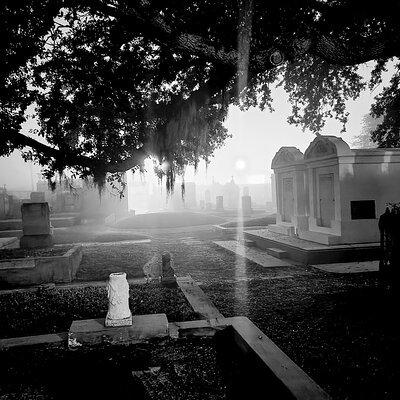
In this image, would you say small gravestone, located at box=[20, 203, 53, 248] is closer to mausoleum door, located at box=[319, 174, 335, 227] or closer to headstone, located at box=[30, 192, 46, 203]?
mausoleum door, located at box=[319, 174, 335, 227]

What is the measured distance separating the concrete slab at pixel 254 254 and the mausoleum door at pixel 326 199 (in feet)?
8.97

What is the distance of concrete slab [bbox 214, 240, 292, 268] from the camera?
34.3 ft

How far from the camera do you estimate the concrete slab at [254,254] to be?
1047 centimetres

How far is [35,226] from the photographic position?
1386cm

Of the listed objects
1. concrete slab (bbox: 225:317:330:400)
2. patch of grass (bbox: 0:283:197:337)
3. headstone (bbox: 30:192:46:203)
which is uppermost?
headstone (bbox: 30:192:46:203)

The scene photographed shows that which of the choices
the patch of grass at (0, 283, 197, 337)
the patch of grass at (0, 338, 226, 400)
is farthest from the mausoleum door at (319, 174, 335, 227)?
the patch of grass at (0, 338, 226, 400)

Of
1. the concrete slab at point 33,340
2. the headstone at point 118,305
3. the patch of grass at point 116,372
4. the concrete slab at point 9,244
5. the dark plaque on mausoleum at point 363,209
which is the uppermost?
the dark plaque on mausoleum at point 363,209

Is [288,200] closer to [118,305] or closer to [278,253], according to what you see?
[278,253]

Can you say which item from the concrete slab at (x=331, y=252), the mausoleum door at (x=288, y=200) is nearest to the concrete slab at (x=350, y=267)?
the concrete slab at (x=331, y=252)

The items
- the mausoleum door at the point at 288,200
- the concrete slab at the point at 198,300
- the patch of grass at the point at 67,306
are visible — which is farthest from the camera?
the mausoleum door at the point at 288,200

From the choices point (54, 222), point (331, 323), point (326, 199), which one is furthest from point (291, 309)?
point (54, 222)

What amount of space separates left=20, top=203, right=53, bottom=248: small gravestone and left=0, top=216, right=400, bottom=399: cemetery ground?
4540mm

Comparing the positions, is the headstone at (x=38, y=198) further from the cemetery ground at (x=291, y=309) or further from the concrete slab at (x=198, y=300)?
the concrete slab at (x=198, y=300)

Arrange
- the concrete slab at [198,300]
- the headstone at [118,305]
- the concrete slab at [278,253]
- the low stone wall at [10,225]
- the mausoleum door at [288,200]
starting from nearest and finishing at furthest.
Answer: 1. the headstone at [118,305]
2. the concrete slab at [198,300]
3. the concrete slab at [278,253]
4. the mausoleum door at [288,200]
5. the low stone wall at [10,225]
